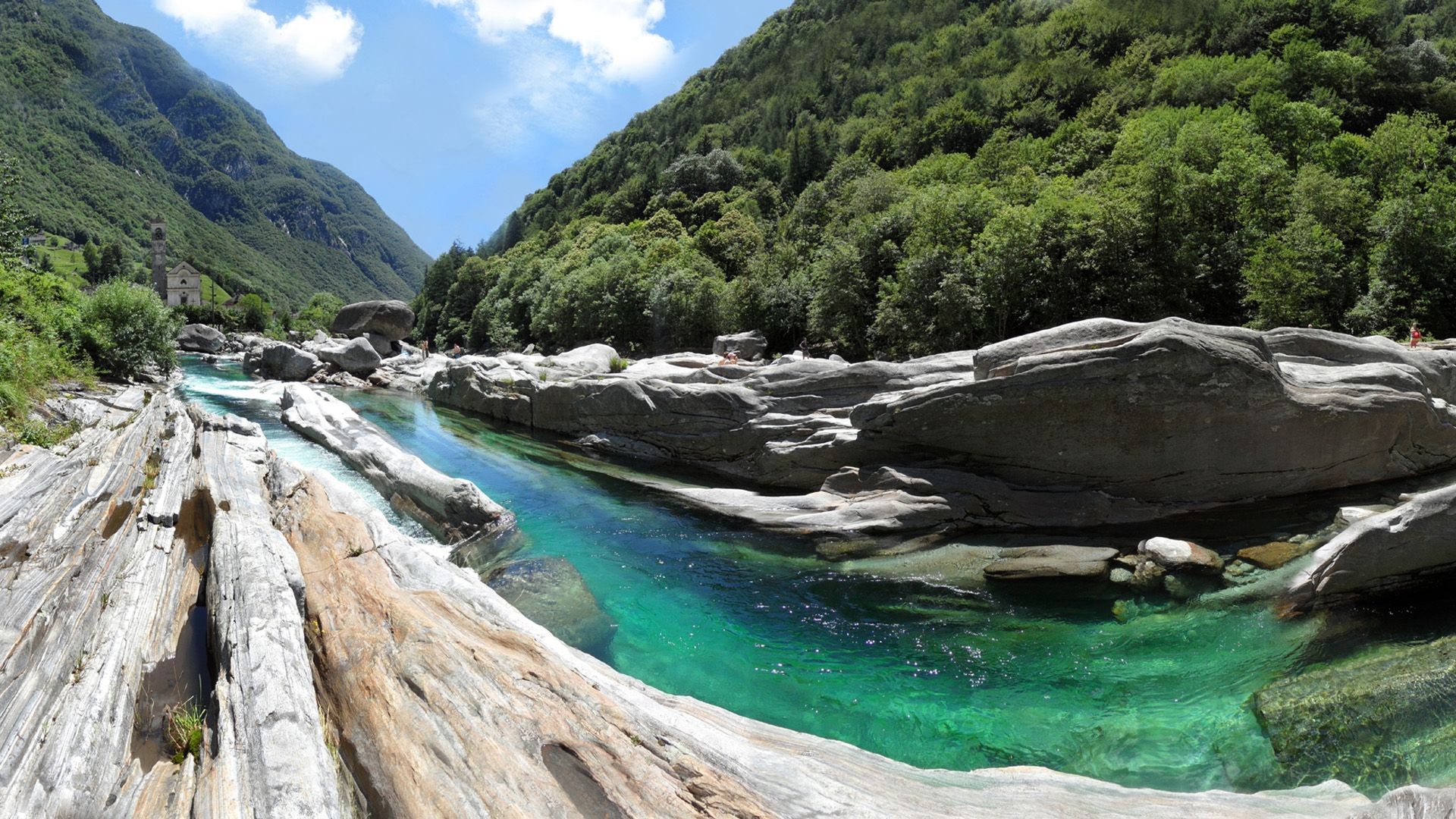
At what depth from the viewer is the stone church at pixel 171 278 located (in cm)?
10981

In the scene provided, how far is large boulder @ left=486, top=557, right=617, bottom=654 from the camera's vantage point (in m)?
10.1

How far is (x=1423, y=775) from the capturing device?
19.8 ft

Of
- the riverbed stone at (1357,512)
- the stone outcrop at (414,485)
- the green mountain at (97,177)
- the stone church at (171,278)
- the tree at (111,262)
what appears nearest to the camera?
the riverbed stone at (1357,512)

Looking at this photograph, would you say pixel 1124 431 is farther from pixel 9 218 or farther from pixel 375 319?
pixel 375 319

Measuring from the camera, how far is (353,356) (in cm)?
4403

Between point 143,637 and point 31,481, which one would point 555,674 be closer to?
point 143,637

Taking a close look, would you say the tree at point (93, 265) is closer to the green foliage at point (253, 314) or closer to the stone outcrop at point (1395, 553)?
the green foliage at point (253, 314)

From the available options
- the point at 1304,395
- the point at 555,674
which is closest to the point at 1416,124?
the point at 1304,395

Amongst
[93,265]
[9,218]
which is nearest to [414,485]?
[9,218]

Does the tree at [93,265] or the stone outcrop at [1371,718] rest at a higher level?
the tree at [93,265]

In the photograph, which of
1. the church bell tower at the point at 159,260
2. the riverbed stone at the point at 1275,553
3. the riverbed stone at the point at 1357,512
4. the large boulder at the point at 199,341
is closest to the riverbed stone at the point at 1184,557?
the riverbed stone at the point at 1275,553

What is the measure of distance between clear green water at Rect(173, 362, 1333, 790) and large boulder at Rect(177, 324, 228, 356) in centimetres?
7316

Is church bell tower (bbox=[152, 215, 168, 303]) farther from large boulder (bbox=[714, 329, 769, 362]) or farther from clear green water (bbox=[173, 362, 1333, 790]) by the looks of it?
clear green water (bbox=[173, 362, 1333, 790])

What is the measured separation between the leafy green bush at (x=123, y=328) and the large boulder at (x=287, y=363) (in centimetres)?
1060
